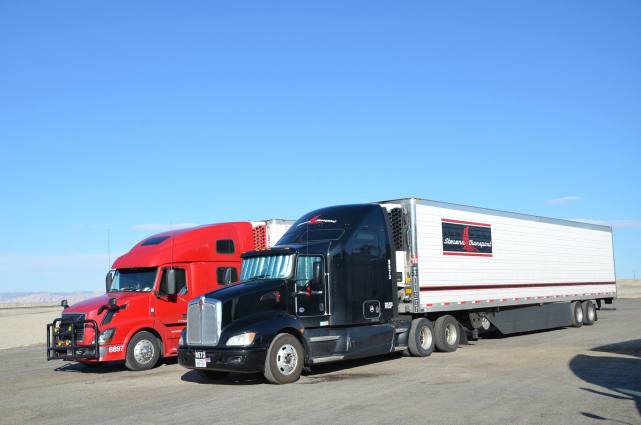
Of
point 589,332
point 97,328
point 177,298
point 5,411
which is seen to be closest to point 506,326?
point 589,332

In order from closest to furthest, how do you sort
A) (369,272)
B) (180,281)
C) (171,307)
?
(369,272), (171,307), (180,281)

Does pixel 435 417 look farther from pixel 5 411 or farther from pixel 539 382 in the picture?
pixel 5 411

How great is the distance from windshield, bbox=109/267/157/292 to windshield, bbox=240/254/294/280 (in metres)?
3.19

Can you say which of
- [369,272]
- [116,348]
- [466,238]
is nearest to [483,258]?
[466,238]

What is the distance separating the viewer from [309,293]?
1325 centimetres

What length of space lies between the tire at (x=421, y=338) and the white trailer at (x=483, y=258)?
1.22ft

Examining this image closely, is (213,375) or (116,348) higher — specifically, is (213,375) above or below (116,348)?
below

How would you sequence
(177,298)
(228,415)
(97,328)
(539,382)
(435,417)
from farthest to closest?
(177,298)
(97,328)
(539,382)
(228,415)
(435,417)

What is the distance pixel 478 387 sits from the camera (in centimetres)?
1089

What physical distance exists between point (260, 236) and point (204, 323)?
5982mm

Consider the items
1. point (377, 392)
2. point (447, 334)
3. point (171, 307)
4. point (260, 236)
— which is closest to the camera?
point (377, 392)

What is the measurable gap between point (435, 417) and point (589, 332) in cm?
1501

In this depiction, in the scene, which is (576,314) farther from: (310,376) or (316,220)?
(310,376)

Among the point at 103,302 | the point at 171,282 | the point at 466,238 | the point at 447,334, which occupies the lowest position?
the point at 447,334
